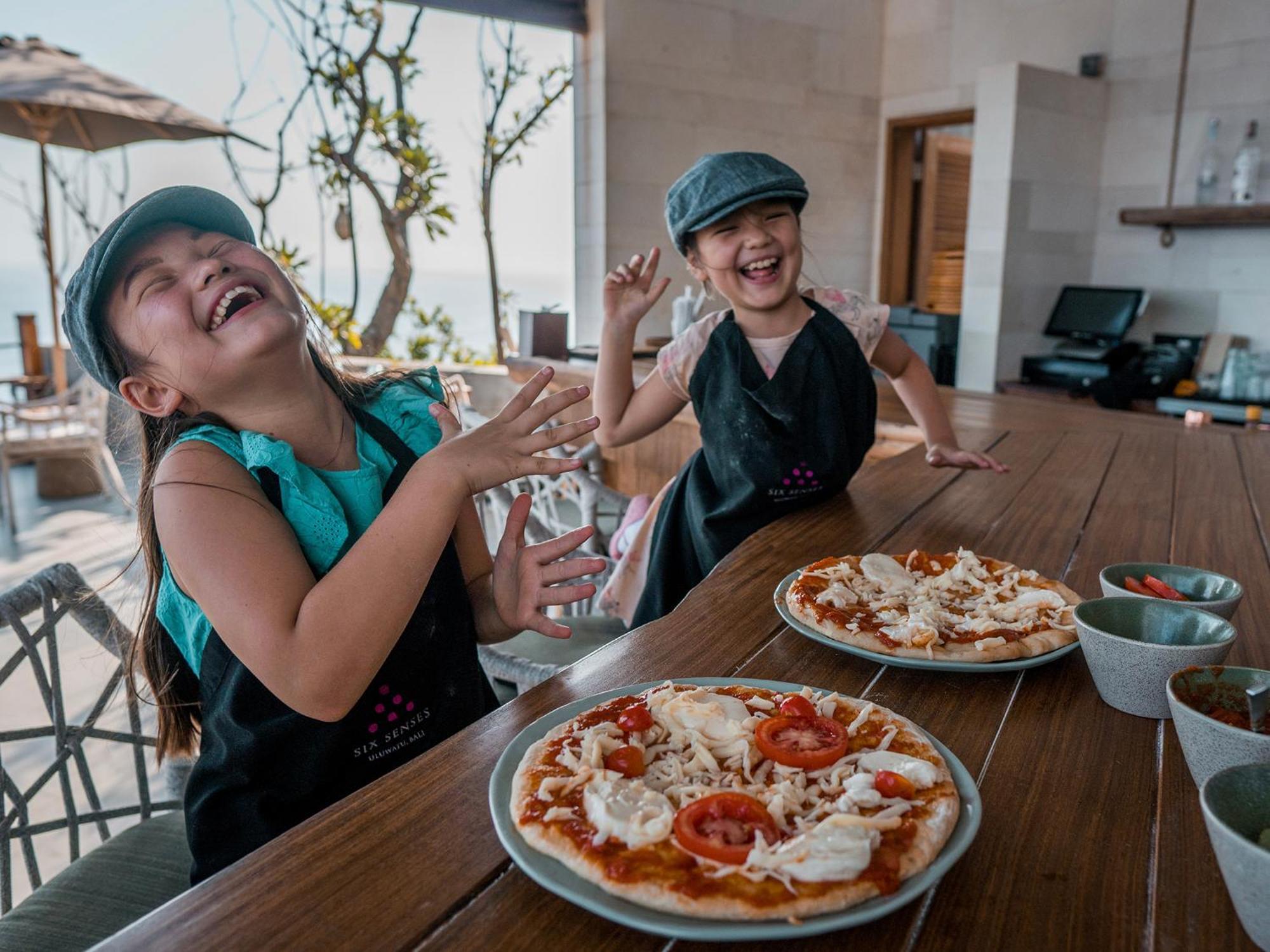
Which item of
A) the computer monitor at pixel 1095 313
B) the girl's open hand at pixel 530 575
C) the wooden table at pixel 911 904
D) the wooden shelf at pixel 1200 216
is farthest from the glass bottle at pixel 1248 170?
the girl's open hand at pixel 530 575

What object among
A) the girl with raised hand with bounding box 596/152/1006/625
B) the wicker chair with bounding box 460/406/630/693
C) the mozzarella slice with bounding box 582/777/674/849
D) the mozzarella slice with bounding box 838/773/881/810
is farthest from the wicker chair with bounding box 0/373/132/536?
the mozzarella slice with bounding box 838/773/881/810

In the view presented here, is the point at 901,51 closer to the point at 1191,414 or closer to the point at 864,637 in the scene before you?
the point at 1191,414

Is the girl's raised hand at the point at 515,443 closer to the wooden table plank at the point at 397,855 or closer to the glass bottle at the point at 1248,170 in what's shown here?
the wooden table plank at the point at 397,855

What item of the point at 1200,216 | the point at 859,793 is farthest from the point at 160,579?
the point at 1200,216

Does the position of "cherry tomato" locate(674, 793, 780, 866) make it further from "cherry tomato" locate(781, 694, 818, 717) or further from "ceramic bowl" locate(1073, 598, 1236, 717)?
"ceramic bowl" locate(1073, 598, 1236, 717)

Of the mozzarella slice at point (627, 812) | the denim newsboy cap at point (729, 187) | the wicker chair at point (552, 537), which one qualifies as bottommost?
the wicker chair at point (552, 537)

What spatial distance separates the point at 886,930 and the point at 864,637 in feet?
1.26

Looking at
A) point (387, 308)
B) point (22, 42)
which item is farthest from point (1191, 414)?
point (22, 42)

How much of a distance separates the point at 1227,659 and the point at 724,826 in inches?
27.0

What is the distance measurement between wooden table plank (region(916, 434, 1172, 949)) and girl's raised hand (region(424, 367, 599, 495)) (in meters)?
0.50

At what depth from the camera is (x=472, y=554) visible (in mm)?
1268

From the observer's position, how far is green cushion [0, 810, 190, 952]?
3.26ft

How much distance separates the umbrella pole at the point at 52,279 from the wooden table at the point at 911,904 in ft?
19.2

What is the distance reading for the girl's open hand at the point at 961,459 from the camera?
5.85ft
